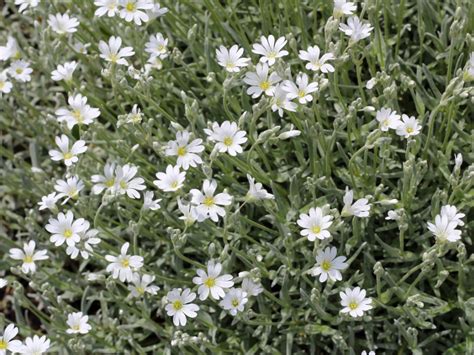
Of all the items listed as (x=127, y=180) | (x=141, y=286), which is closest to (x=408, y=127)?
(x=127, y=180)

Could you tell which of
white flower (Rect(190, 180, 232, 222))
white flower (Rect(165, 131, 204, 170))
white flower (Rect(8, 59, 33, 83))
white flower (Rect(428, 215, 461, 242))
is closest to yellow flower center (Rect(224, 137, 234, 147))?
white flower (Rect(165, 131, 204, 170))

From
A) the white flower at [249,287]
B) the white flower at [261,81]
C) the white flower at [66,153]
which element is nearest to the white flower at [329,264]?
the white flower at [249,287]

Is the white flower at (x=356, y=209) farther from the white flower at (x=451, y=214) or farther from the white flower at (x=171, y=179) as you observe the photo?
the white flower at (x=171, y=179)

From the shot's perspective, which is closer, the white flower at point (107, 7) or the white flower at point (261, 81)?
the white flower at point (261, 81)

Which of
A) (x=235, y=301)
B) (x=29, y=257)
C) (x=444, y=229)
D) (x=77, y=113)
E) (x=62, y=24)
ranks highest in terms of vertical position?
(x=62, y=24)

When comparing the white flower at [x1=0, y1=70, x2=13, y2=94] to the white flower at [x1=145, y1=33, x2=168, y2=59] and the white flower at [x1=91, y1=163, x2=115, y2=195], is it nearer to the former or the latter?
the white flower at [x1=145, y1=33, x2=168, y2=59]

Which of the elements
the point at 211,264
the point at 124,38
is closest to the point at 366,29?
the point at 211,264

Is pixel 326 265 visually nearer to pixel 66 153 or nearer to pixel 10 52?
pixel 66 153
